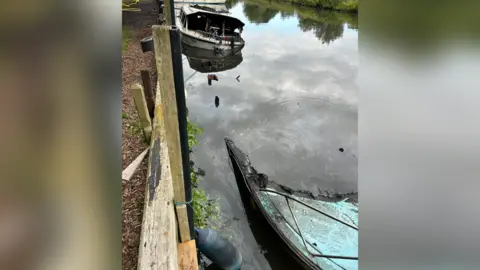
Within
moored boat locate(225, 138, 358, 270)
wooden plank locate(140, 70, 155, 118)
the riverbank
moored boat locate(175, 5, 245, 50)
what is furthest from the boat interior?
wooden plank locate(140, 70, 155, 118)

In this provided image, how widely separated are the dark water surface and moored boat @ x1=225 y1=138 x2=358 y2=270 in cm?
67

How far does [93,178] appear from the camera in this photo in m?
0.61

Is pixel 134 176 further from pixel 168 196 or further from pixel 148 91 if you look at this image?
pixel 148 91

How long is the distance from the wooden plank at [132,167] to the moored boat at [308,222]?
3693 mm

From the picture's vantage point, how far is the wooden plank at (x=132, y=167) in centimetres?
490

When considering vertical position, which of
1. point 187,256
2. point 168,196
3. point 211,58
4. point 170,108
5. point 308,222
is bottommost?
point 308,222

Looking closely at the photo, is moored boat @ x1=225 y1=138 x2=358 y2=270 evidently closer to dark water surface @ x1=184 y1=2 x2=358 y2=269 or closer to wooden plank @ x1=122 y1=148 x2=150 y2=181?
dark water surface @ x1=184 y1=2 x2=358 y2=269

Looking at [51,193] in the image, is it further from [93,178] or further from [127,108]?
[127,108]

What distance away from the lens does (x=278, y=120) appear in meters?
13.6

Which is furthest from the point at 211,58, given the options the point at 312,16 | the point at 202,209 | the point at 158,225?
the point at 158,225

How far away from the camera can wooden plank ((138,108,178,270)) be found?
3.34m

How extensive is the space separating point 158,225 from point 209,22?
19116 millimetres

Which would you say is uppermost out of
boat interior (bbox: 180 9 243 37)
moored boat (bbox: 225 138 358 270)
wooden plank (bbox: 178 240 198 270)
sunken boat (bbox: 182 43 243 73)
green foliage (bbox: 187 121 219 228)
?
boat interior (bbox: 180 9 243 37)

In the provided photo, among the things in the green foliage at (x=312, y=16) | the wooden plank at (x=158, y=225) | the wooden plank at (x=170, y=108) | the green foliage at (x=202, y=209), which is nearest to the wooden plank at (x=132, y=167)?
the wooden plank at (x=158, y=225)
